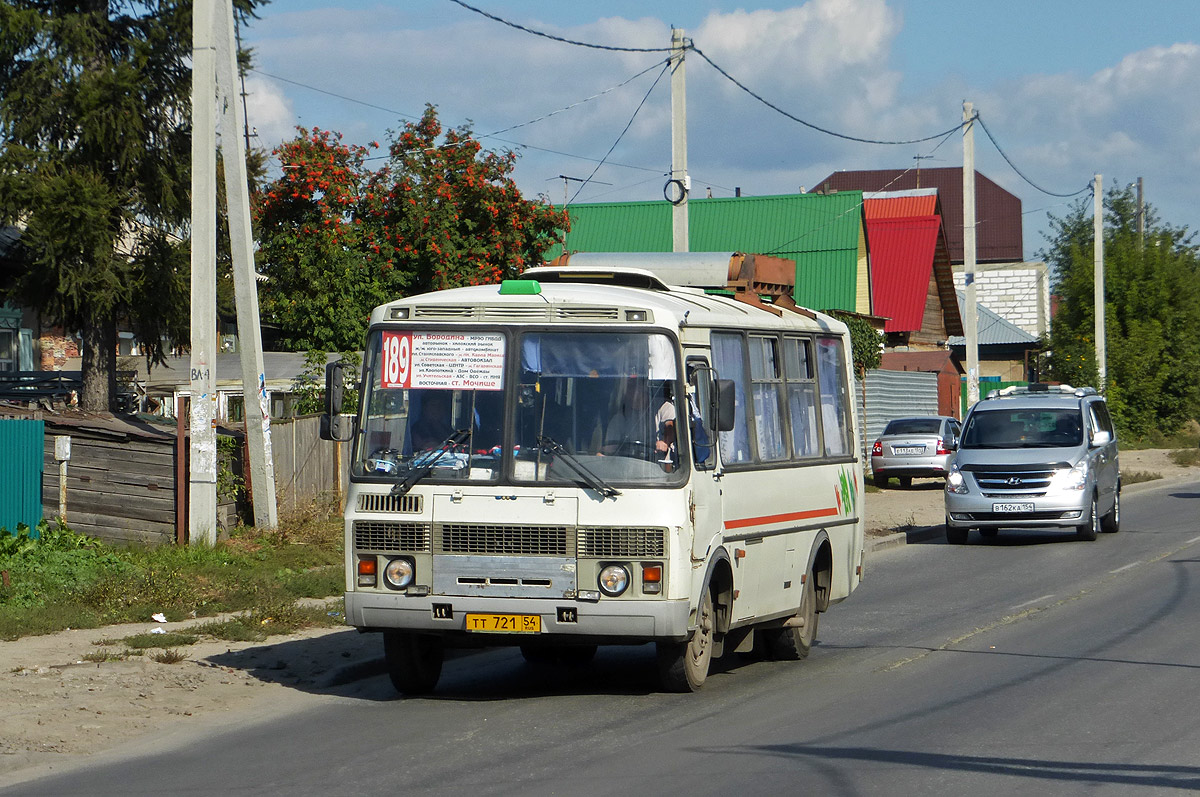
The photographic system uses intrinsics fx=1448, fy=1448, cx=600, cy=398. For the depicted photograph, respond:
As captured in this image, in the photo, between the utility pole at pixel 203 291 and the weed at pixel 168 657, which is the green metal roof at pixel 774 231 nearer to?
the utility pole at pixel 203 291

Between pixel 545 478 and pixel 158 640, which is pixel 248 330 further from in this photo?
pixel 545 478

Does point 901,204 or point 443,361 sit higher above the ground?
point 901,204

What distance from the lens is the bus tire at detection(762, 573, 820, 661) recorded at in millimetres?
10945

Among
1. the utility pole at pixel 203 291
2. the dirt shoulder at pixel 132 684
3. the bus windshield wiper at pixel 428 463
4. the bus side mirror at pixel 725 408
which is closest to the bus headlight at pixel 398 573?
the bus windshield wiper at pixel 428 463

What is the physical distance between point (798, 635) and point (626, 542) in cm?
298

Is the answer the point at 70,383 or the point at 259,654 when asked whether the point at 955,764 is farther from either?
the point at 70,383

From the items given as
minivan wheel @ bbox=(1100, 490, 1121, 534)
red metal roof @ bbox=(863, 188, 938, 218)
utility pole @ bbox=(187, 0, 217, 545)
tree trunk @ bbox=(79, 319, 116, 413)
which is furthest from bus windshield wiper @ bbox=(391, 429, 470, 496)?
red metal roof @ bbox=(863, 188, 938, 218)

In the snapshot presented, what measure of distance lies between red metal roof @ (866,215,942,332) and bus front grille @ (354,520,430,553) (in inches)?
1568

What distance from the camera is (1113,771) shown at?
6.95m

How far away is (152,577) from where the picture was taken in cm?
1327

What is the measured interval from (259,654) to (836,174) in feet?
297

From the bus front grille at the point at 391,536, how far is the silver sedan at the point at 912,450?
22.7 m

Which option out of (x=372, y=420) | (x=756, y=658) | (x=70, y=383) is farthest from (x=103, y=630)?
(x=70, y=383)

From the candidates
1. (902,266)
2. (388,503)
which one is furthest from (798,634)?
(902,266)
